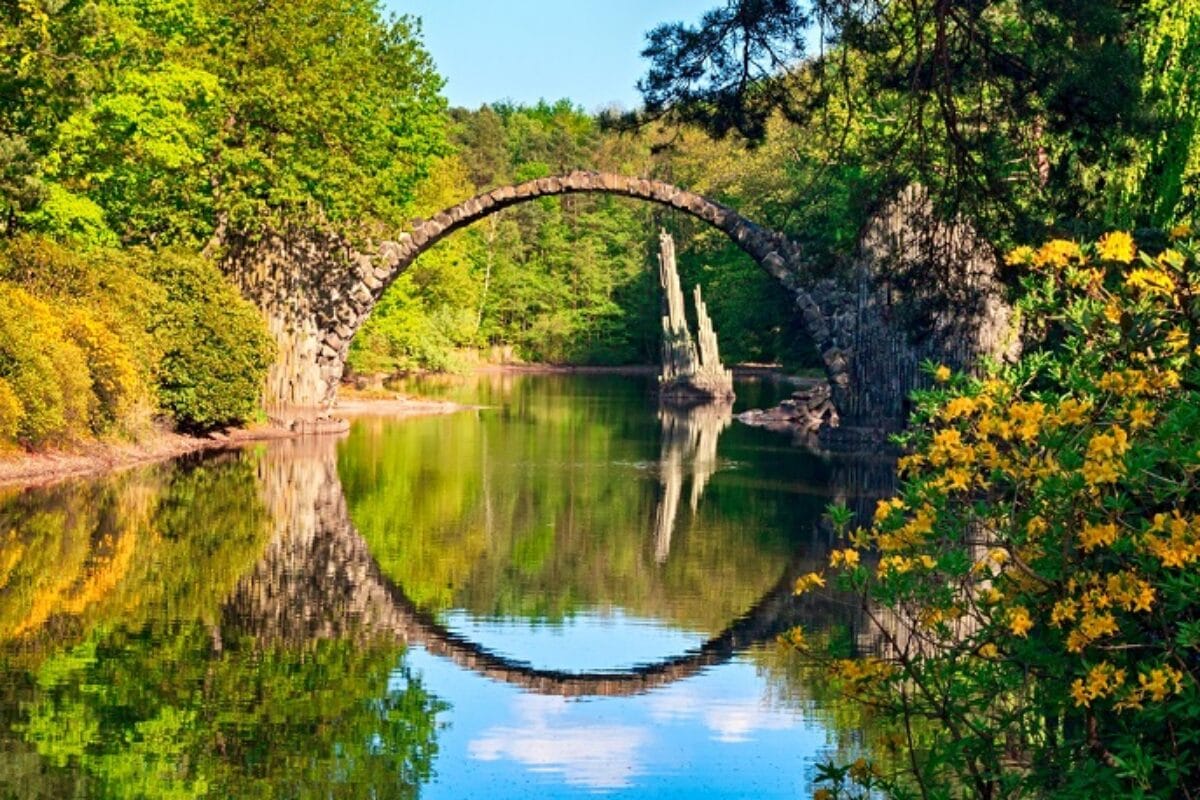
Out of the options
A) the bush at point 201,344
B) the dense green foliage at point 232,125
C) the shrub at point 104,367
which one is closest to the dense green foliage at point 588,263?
the dense green foliage at point 232,125

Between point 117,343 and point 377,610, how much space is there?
481 inches

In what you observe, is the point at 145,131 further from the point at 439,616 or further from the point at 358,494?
the point at 439,616

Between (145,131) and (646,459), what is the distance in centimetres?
991

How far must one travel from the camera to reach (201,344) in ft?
100

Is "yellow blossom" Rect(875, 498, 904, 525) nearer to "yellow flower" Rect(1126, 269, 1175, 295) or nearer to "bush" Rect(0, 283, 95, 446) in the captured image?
"yellow flower" Rect(1126, 269, 1175, 295)

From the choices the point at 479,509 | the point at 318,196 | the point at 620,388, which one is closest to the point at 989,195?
the point at 479,509

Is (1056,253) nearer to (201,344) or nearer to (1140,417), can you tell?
(1140,417)

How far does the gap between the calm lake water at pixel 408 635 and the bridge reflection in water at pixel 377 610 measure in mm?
47

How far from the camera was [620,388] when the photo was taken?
65.1 m

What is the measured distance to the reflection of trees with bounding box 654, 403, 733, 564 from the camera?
2200 centimetres

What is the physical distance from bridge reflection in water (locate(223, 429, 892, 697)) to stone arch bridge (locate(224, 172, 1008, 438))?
12.4 metres

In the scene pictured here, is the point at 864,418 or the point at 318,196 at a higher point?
the point at 318,196

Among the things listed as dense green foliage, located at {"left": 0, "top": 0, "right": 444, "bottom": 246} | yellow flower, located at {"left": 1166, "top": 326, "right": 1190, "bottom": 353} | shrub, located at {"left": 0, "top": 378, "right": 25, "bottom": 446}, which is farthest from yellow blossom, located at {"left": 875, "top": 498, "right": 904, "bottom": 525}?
shrub, located at {"left": 0, "top": 378, "right": 25, "bottom": 446}

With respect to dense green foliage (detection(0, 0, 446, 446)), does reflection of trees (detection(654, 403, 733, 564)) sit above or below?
below
